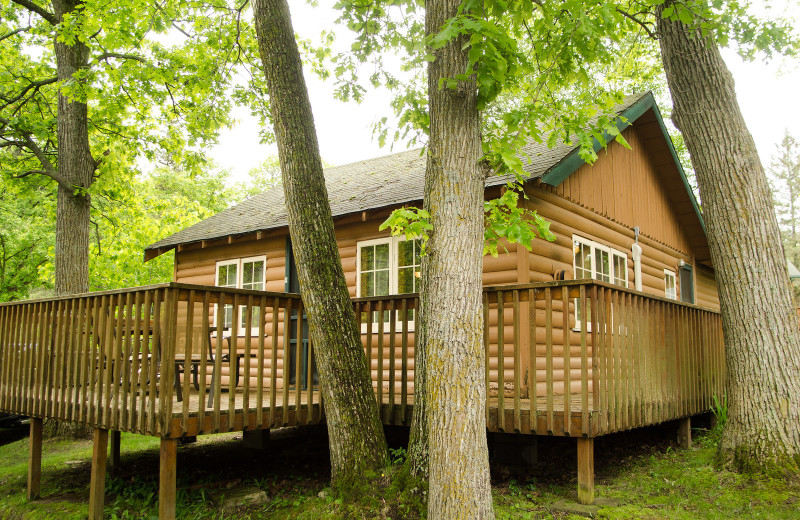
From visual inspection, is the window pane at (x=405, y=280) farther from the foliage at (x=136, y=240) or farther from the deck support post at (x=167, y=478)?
the foliage at (x=136, y=240)

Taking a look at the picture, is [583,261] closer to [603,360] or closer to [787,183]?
[603,360]

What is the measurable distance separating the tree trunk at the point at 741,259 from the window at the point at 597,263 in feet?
8.36

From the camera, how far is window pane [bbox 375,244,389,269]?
9.20 m

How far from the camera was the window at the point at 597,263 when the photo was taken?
9.12 meters

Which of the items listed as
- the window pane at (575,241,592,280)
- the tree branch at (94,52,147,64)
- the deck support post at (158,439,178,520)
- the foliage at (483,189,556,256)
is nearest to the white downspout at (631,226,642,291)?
the window pane at (575,241,592,280)

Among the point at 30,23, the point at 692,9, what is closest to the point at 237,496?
the point at 692,9

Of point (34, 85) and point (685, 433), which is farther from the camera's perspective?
point (34, 85)

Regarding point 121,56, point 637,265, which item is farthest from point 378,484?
point 121,56

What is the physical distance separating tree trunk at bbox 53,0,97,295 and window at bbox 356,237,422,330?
5127 millimetres

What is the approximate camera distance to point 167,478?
17.2 ft

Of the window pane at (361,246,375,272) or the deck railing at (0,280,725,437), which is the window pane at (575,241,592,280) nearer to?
the deck railing at (0,280,725,437)

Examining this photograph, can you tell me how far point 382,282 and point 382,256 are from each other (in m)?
0.40

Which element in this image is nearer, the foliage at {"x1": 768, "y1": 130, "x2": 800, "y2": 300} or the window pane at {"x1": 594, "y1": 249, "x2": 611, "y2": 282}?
the window pane at {"x1": 594, "y1": 249, "x2": 611, "y2": 282}

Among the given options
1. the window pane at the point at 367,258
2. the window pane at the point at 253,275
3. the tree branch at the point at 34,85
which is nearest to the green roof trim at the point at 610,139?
the window pane at the point at 367,258
